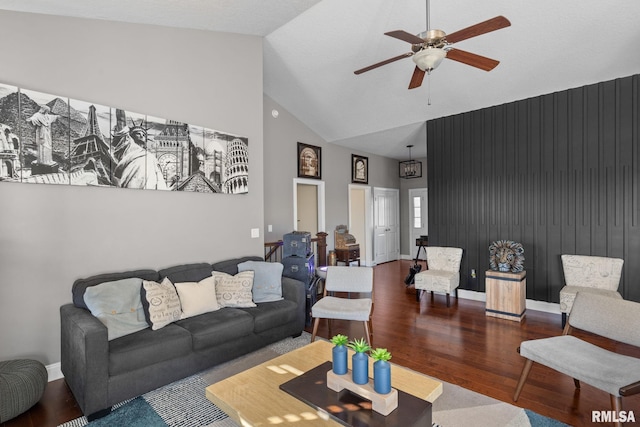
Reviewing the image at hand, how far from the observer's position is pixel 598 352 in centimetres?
213

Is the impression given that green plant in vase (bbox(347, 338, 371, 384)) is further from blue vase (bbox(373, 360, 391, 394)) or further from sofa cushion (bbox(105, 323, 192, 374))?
sofa cushion (bbox(105, 323, 192, 374))

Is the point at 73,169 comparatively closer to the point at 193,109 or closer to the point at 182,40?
the point at 193,109

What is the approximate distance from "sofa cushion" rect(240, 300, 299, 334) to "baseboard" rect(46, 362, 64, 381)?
5.21ft

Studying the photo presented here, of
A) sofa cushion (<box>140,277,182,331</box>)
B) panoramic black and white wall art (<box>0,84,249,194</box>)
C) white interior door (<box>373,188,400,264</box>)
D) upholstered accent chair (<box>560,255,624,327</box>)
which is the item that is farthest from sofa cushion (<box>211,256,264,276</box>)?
white interior door (<box>373,188,400,264</box>)

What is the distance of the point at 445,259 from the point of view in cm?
509

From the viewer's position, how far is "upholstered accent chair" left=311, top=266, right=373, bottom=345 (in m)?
3.11

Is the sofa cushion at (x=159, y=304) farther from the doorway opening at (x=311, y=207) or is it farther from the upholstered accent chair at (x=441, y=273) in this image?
the doorway opening at (x=311, y=207)

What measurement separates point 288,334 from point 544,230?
3.80 metres

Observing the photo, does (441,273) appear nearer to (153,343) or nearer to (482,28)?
(482,28)

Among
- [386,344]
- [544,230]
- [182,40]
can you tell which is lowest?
[386,344]

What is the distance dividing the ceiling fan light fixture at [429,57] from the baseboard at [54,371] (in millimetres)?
4012

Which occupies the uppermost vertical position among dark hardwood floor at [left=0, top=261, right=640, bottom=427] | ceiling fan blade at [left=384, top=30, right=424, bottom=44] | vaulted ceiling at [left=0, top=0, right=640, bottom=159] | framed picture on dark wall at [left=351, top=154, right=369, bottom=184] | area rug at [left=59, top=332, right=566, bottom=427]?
vaulted ceiling at [left=0, top=0, right=640, bottom=159]

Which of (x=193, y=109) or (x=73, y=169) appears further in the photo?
(x=193, y=109)

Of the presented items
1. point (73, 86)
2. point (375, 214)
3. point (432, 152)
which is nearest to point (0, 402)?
point (73, 86)
